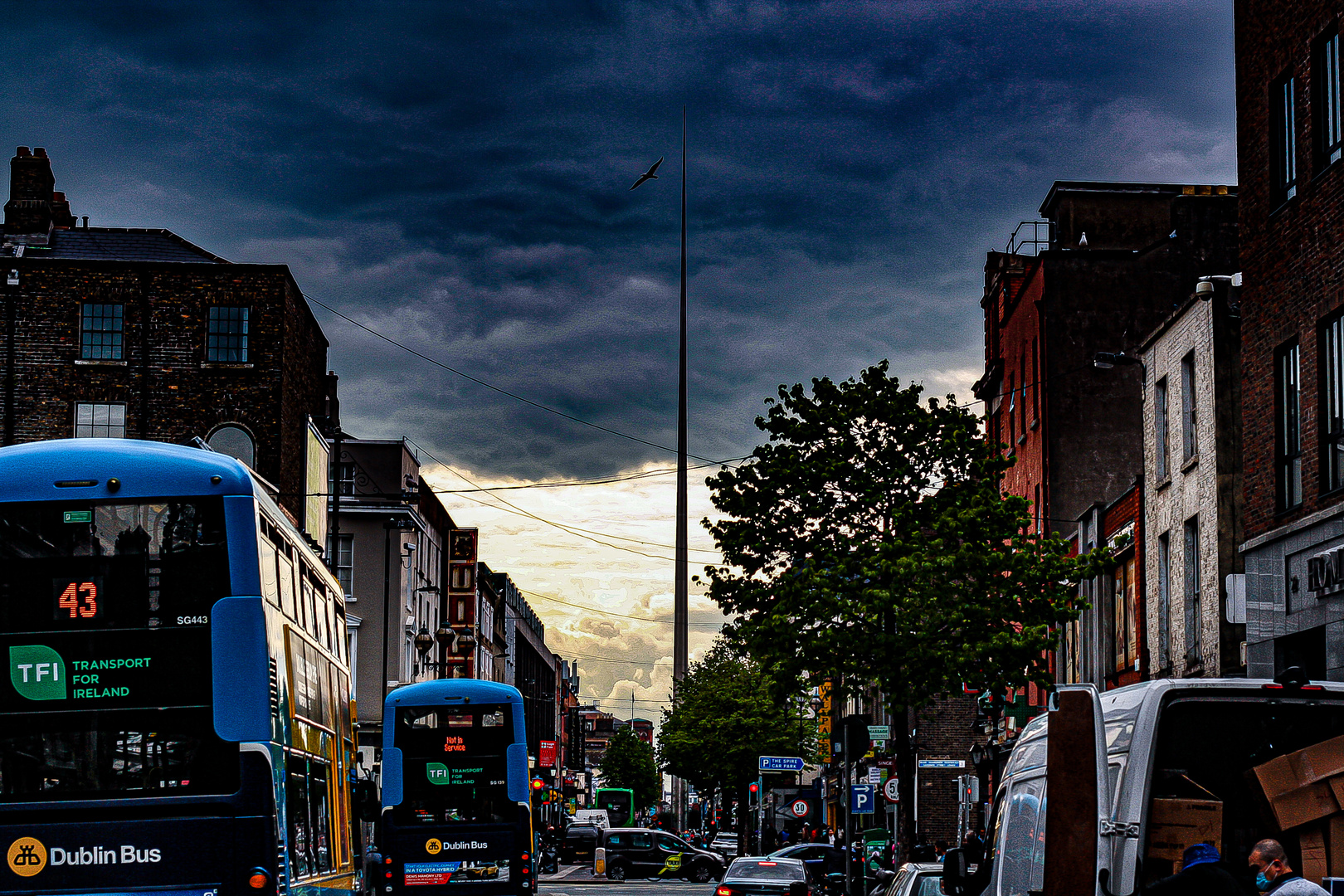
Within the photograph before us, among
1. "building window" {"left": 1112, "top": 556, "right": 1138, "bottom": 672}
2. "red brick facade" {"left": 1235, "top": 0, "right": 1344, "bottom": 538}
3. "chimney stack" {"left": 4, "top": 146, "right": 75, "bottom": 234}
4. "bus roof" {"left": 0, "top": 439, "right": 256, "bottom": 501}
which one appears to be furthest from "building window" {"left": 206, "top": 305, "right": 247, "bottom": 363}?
"bus roof" {"left": 0, "top": 439, "right": 256, "bottom": 501}

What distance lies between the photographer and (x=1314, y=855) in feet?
28.7

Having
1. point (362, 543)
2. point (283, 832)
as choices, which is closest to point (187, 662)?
point (283, 832)

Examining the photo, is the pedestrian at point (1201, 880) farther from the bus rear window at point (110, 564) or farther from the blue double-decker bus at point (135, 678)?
the bus rear window at point (110, 564)

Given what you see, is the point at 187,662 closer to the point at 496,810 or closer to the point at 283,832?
the point at 283,832

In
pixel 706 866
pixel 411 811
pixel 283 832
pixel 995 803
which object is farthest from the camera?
pixel 706 866

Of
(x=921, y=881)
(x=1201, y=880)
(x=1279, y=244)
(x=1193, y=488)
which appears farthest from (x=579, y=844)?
(x=1201, y=880)

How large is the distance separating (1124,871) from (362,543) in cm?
5720

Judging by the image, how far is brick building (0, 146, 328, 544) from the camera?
154ft

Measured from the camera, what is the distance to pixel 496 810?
24.3m

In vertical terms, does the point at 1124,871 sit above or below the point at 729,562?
below

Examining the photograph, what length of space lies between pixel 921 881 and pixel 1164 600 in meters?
16.5

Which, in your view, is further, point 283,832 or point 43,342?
point 43,342

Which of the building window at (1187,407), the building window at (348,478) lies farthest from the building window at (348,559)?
the building window at (1187,407)

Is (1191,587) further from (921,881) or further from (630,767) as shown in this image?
(630,767)
